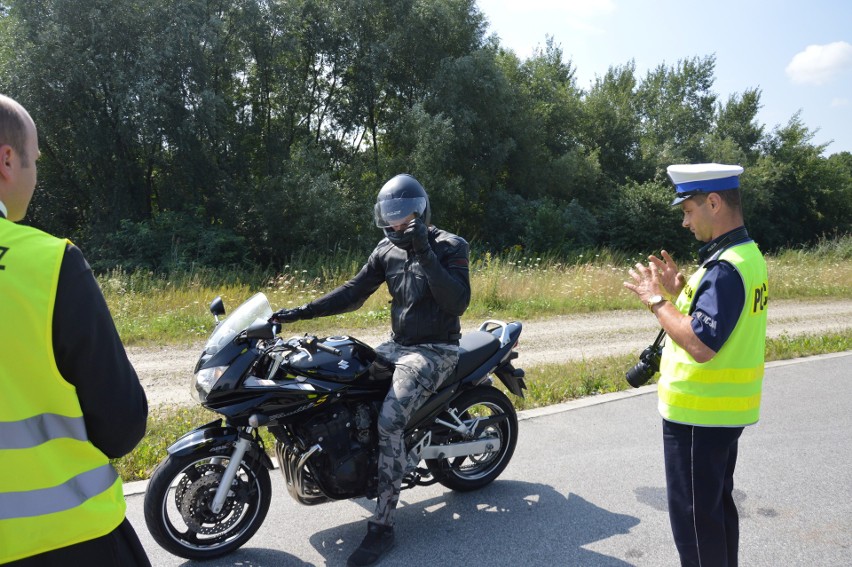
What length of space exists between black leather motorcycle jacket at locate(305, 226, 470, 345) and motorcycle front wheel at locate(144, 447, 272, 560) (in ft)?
3.62

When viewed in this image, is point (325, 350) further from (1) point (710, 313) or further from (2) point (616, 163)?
(2) point (616, 163)

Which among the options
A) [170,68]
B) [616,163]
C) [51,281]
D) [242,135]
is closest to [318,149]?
[242,135]

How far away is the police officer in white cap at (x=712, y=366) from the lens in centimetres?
275

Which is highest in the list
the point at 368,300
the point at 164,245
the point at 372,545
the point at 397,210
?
the point at 397,210

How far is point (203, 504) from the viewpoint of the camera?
3.46m

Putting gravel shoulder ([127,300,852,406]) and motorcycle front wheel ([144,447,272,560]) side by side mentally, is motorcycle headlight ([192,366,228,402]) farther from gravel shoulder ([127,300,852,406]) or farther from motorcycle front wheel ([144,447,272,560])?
gravel shoulder ([127,300,852,406])

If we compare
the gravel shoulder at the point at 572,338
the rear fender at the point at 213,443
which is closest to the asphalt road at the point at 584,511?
the rear fender at the point at 213,443

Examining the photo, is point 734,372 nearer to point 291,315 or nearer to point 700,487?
point 700,487

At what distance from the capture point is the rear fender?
3.40 meters

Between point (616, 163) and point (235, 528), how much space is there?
3552cm

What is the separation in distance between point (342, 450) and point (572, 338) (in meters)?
7.22

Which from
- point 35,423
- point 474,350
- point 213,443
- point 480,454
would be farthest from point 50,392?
point 480,454

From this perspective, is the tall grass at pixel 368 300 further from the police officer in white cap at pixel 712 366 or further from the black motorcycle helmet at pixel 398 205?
the police officer in white cap at pixel 712 366

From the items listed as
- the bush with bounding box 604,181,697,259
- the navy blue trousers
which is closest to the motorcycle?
the navy blue trousers
